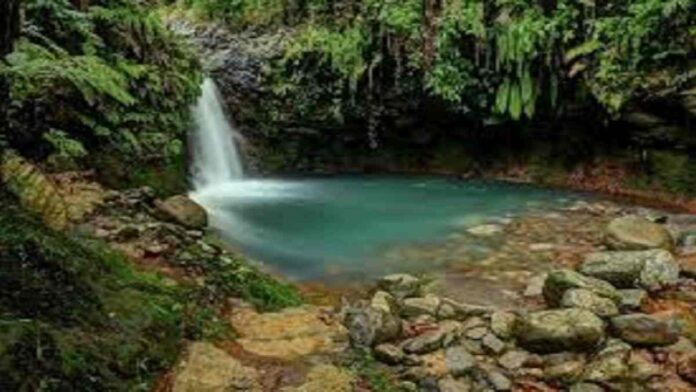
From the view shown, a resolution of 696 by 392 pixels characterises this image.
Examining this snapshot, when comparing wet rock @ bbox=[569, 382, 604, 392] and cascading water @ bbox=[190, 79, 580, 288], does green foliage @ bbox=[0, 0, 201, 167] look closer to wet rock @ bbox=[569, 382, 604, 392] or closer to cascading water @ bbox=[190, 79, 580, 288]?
cascading water @ bbox=[190, 79, 580, 288]

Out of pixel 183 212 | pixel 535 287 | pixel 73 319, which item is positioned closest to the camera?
pixel 73 319

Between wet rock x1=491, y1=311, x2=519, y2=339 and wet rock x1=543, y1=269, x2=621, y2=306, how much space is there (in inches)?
25.3

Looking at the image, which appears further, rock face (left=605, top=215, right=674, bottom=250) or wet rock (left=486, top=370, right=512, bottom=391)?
rock face (left=605, top=215, right=674, bottom=250)

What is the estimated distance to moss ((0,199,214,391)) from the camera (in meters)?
3.45

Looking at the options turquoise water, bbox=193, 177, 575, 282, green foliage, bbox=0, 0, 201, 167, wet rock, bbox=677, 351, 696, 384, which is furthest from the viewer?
turquoise water, bbox=193, 177, 575, 282

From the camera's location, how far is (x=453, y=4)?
13.0 metres

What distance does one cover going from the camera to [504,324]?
18.9ft

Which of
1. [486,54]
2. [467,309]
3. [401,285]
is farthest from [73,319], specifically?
[486,54]

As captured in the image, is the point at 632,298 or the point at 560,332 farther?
the point at 632,298

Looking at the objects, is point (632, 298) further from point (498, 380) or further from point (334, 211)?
point (334, 211)

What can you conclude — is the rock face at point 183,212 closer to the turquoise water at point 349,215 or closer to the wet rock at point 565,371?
the turquoise water at point 349,215

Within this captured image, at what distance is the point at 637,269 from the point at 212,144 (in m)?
8.04

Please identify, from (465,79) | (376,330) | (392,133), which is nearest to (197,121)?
(392,133)

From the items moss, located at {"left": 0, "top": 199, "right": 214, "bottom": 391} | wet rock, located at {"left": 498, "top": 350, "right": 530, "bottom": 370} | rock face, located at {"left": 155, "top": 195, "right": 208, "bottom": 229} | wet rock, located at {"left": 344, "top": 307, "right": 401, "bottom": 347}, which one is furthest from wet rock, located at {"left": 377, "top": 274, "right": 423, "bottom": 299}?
rock face, located at {"left": 155, "top": 195, "right": 208, "bottom": 229}
